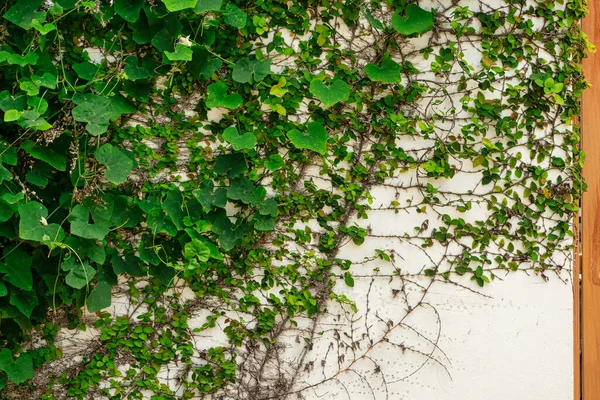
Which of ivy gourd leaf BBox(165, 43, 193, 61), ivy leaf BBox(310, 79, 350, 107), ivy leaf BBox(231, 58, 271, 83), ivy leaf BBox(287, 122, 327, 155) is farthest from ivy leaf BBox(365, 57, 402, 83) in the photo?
ivy gourd leaf BBox(165, 43, 193, 61)

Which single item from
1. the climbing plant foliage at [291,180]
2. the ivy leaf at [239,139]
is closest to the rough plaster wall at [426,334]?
the climbing plant foliage at [291,180]

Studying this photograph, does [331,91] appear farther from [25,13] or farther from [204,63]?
[25,13]

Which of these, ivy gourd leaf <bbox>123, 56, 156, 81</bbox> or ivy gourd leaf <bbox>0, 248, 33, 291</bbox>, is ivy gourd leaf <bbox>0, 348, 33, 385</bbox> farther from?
ivy gourd leaf <bbox>123, 56, 156, 81</bbox>

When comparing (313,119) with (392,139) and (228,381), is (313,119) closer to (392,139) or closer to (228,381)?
(392,139)

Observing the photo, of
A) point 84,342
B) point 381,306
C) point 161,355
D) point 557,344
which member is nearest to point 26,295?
point 84,342

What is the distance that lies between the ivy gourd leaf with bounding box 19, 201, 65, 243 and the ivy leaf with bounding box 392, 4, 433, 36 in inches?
56.6

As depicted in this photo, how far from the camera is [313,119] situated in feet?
7.13

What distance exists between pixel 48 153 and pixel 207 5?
0.78 meters

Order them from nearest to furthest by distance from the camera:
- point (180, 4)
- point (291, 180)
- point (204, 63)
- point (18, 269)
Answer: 1. point (180, 4)
2. point (18, 269)
3. point (204, 63)
4. point (291, 180)

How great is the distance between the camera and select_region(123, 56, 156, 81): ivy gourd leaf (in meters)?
2.02

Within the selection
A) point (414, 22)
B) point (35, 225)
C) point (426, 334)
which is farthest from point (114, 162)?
point (426, 334)

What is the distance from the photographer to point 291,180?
2.19 m

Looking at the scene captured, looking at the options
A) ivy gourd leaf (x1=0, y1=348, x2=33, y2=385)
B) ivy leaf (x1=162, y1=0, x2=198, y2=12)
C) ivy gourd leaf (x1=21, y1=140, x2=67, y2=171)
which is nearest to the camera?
ivy leaf (x1=162, y1=0, x2=198, y2=12)

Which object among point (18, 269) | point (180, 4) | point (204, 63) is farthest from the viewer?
point (204, 63)
